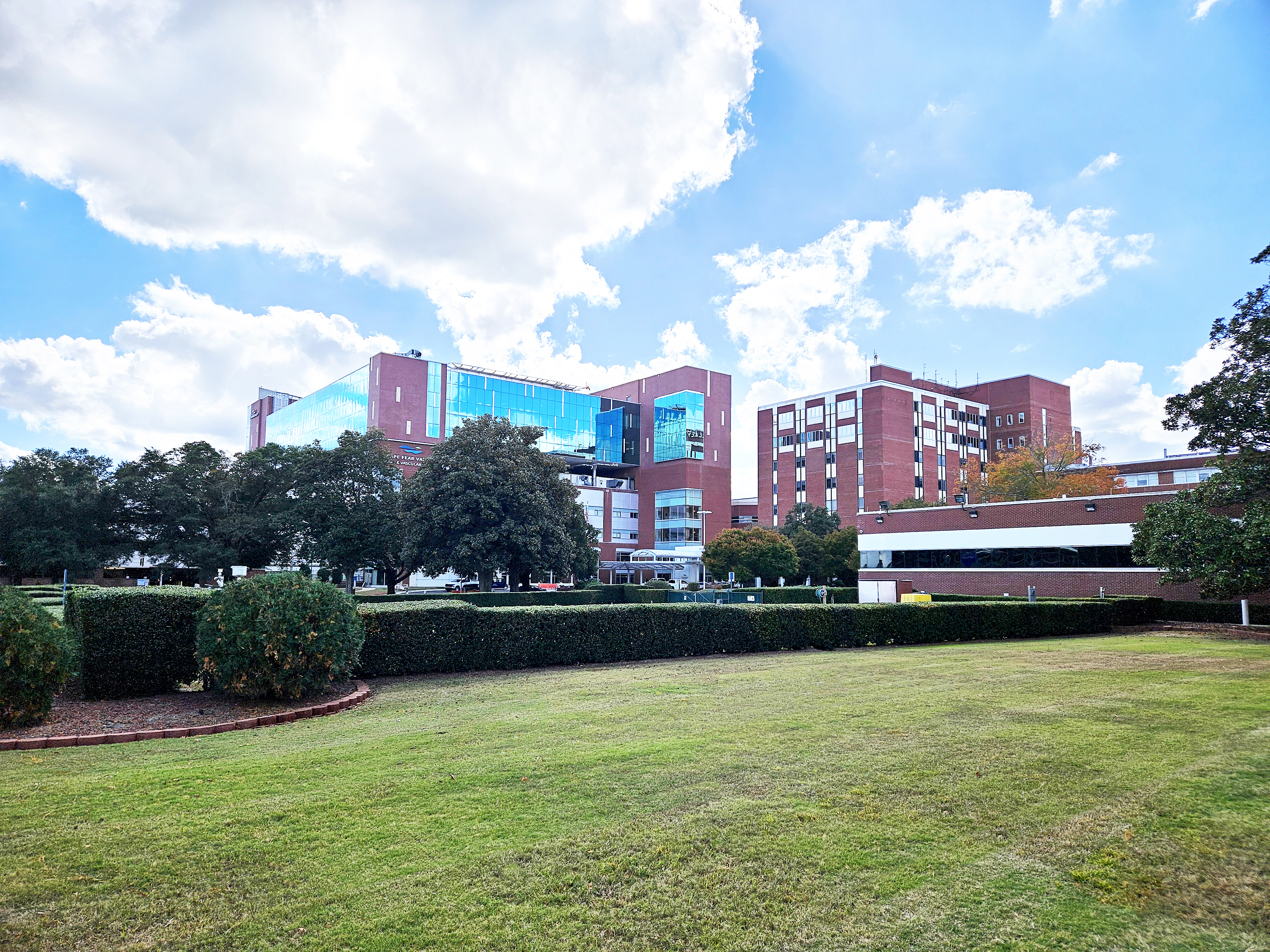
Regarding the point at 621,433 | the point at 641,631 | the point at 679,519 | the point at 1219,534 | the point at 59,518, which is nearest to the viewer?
the point at 641,631

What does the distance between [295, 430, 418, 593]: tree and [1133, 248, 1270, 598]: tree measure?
33735 mm

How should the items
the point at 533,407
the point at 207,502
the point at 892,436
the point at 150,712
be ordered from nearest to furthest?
the point at 150,712
the point at 207,502
the point at 892,436
the point at 533,407

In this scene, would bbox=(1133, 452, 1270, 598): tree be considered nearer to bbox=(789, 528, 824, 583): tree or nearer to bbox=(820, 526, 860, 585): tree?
bbox=(820, 526, 860, 585): tree

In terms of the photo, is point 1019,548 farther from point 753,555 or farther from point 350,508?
point 350,508

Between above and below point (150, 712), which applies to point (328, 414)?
above

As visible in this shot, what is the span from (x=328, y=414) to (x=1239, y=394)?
77470mm

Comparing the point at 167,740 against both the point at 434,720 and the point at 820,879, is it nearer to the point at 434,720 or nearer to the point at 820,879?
the point at 434,720

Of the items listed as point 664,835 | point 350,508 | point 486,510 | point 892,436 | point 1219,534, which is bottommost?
point 664,835

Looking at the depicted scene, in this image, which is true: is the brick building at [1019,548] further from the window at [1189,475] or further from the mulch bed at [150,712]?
the mulch bed at [150,712]

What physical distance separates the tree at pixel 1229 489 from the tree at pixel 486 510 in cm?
2678

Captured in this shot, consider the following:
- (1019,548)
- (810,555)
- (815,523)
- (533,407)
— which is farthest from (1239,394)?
(533,407)

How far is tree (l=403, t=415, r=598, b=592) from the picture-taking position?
3756cm

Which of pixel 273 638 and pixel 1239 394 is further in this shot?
pixel 1239 394

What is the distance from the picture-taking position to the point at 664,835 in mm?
4363
